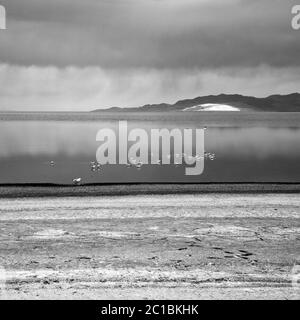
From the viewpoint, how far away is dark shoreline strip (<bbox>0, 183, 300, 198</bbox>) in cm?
1520

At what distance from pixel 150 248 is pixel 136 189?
787cm

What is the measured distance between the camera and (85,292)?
235 inches

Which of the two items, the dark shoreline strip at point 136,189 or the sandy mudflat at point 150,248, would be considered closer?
the sandy mudflat at point 150,248

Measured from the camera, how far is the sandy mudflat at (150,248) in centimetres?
617

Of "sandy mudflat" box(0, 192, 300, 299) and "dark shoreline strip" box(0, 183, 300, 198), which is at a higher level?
"dark shoreline strip" box(0, 183, 300, 198)

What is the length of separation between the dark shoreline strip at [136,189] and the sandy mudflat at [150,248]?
5.79 ft

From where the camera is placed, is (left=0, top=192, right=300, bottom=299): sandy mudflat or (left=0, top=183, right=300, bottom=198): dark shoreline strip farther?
(left=0, top=183, right=300, bottom=198): dark shoreline strip

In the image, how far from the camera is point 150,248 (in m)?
8.26

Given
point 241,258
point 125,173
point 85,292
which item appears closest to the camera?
point 85,292

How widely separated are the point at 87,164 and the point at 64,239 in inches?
990

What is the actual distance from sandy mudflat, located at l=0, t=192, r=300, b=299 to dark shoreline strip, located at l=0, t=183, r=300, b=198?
1764 mm

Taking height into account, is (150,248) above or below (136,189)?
below
